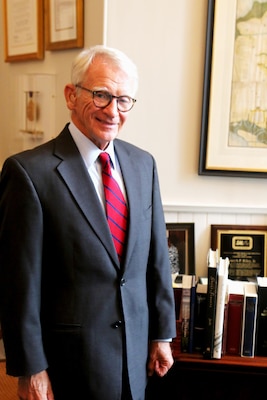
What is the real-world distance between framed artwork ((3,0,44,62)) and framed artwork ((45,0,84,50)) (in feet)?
0.15

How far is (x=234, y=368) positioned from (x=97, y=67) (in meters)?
1.18

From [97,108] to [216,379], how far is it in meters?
1.12

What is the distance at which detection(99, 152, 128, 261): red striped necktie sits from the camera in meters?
1.17

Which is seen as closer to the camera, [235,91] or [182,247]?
[235,91]

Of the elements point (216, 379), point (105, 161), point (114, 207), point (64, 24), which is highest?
point (64, 24)

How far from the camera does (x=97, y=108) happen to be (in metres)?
1.12

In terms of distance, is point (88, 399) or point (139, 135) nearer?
point (88, 399)

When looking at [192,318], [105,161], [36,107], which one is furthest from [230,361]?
[36,107]

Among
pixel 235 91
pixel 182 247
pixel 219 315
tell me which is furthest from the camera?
pixel 182 247

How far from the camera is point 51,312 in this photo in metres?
1.13

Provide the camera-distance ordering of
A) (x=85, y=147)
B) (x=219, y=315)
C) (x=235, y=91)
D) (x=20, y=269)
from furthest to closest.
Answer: (x=235, y=91), (x=219, y=315), (x=85, y=147), (x=20, y=269)

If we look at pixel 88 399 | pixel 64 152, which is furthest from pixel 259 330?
pixel 64 152

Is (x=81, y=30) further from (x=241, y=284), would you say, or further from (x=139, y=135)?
(x=241, y=284)

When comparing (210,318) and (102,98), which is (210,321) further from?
(102,98)
